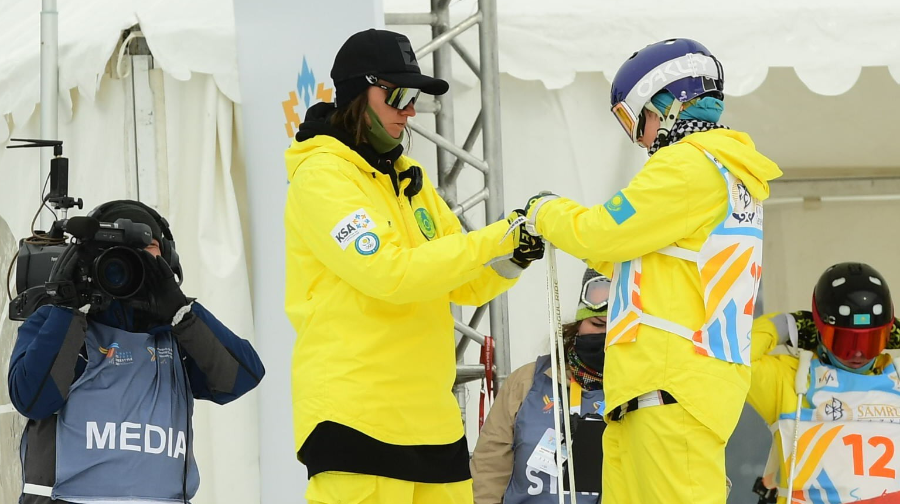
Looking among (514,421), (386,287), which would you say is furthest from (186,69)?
(386,287)

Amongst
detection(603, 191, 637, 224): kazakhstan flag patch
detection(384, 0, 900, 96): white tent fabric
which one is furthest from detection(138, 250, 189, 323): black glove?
detection(384, 0, 900, 96): white tent fabric

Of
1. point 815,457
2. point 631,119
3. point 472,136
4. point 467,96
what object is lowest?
point 815,457

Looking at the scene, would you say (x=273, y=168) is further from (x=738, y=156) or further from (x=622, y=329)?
(x=738, y=156)

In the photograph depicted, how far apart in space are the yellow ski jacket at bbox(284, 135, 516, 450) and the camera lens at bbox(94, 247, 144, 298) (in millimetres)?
378

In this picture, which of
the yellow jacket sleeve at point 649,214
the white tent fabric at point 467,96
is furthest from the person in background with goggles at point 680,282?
the white tent fabric at point 467,96

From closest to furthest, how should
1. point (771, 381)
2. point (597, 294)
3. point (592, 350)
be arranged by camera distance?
point (592, 350) < point (597, 294) < point (771, 381)

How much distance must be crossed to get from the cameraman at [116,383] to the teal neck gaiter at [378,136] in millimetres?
605

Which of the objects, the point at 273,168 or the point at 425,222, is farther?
the point at 273,168

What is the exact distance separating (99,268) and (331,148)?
24.8 inches

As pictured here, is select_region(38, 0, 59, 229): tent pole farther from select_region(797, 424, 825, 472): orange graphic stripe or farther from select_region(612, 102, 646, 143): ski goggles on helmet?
select_region(797, 424, 825, 472): orange graphic stripe

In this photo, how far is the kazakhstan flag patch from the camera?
2.91 metres

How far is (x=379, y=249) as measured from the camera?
282 cm

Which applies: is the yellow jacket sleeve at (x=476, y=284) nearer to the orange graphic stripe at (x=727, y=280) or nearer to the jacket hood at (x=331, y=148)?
the jacket hood at (x=331, y=148)

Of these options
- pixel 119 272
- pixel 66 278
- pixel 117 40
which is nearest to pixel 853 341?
pixel 119 272
